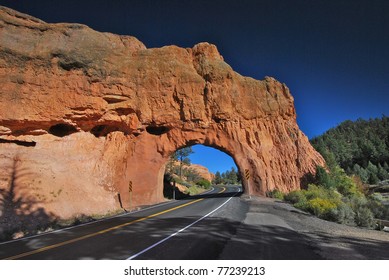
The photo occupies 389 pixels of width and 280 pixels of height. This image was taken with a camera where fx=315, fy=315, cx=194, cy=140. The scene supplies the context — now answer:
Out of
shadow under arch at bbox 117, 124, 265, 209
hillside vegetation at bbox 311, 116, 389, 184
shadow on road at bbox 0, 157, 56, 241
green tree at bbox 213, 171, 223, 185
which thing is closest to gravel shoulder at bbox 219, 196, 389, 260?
shadow on road at bbox 0, 157, 56, 241

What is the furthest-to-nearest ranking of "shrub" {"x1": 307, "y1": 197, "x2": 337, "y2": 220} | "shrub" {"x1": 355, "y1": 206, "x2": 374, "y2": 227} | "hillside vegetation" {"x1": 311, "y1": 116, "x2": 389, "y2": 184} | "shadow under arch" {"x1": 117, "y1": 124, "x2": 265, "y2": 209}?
"hillside vegetation" {"x1": 311, "y1": 116, "x2": 389, "y2": 184}
"shadow under arch" {"x1": 117, "y1": 124, "x2": 265, "y2": 209}
"shrub" {"x1": 307, "y1": 197, "x2": 337, "y2": 220}
"shrub" {"x1": 355, "y1": 206, "x2": 374, "y2": 227}

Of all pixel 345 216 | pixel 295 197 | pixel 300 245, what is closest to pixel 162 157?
pixel 295 197

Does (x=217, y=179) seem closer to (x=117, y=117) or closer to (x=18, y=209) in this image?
(x=117, y=117)

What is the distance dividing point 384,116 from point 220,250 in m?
144

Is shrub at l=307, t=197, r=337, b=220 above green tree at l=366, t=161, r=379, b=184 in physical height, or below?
below

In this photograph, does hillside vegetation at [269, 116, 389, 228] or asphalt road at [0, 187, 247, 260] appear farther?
hillside vegetation at [269, 116, 389, 228]

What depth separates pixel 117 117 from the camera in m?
27.5

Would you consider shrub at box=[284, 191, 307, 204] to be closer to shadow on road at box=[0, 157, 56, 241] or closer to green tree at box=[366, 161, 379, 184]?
shadow on road at box=[0, 157, 56, 241]

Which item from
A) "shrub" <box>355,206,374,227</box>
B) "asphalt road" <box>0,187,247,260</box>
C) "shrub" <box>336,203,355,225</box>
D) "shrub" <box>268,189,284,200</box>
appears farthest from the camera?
"shrub" <box>268,189,284,200</box>

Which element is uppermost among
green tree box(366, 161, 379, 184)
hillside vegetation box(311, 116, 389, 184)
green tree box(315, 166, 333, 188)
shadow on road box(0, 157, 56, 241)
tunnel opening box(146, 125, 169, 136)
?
hillside vegetation box(311, 116, 389, 184)

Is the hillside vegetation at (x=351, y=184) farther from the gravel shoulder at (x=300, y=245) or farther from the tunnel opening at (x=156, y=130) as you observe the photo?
the tunnel opening at (x=156, y=130)

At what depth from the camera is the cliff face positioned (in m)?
22.1

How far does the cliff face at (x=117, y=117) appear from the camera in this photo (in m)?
22.1

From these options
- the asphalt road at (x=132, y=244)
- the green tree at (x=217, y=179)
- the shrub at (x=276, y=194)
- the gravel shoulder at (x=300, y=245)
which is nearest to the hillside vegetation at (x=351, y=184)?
the shrub at (x=276, y=194)
